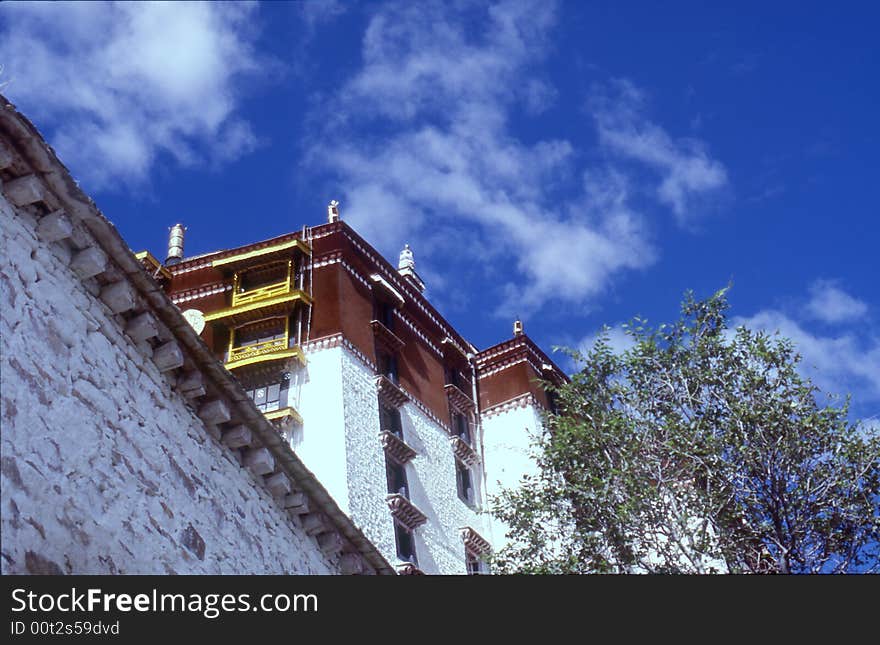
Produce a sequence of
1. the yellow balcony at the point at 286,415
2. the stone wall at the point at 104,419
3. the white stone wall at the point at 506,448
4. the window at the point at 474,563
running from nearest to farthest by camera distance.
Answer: the stone wall at the point at 104,419 < the yellow balcony at the point at 286,415 < the window at the point at 474,563 < the white stone wall at the point at 506,448

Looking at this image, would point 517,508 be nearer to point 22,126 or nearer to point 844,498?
point 844,498

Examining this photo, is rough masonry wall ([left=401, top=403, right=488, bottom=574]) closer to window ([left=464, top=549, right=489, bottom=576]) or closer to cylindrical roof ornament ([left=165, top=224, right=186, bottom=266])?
window ([left=464, top=549, right=489, bottom=576])

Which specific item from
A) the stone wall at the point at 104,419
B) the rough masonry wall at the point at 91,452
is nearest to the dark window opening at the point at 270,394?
the stone wall at the point at 104,419

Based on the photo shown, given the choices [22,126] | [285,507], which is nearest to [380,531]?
[285,507]

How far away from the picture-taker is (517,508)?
2422 centimetres

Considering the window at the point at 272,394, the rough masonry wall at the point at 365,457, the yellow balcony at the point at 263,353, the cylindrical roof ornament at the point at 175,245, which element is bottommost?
the rough masonry wall at the point at 365,457

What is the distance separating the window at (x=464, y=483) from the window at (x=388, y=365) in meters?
4.09

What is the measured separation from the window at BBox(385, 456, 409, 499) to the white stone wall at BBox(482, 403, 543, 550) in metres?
4.60

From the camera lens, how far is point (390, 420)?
114 feet

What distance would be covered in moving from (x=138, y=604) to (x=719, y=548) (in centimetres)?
1474

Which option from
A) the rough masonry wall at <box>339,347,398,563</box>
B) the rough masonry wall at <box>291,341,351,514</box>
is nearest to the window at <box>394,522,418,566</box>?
the rough masonry wall at <box>339,347,398,563</box>

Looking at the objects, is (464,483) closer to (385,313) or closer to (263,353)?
(385,313)

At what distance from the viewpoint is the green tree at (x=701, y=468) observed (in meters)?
20.8

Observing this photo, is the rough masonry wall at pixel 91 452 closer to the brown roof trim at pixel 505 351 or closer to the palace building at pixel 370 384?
the palace building at pixel 370 384
